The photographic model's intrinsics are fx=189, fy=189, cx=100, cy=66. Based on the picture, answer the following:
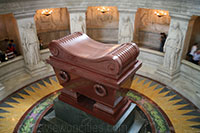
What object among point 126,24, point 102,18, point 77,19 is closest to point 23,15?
point 77,19

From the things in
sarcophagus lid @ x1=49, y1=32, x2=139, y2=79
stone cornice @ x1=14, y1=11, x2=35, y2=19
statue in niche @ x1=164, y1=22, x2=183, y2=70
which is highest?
stone cornice @ x1=14, y1=11, x2=35, y2=19

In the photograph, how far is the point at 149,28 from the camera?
31.6 ft

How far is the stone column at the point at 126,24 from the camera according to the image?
8.08 m

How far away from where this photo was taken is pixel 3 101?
6.22 metres

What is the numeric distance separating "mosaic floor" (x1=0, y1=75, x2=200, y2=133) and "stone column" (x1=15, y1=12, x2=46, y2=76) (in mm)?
858

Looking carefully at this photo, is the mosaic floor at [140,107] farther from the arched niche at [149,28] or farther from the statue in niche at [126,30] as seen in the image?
the arched niche at [149,28]

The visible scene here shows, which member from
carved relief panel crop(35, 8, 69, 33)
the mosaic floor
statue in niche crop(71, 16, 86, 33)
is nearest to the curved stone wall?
statue in niche crop(71, 16, 86, 33)

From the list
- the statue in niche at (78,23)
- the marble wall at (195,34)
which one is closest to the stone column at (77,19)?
the statue in niche at (78,23)

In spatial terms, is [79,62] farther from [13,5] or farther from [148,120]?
[13,5]

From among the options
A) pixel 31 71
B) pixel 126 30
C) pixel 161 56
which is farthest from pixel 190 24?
pixel 31 71

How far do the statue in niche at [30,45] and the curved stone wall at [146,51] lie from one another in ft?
0.16

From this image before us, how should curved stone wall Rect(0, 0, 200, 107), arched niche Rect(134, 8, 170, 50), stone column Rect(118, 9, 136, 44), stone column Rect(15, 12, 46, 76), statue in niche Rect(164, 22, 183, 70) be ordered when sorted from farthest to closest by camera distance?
arched niche Rect(134, 8, 170, 50) < stone column Rect(118, 9, 136, 44) < stone column Rect(15, 12, 46, 76) < statue in niche Rect(164, 22, 183, 70) < curved stone wall Rect(0, 0, 200, 107)

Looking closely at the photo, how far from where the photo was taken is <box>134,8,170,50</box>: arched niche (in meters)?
9.16

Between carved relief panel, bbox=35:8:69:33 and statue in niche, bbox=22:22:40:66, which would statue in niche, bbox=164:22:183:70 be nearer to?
statue in niche, bbox=22:22:40:66
